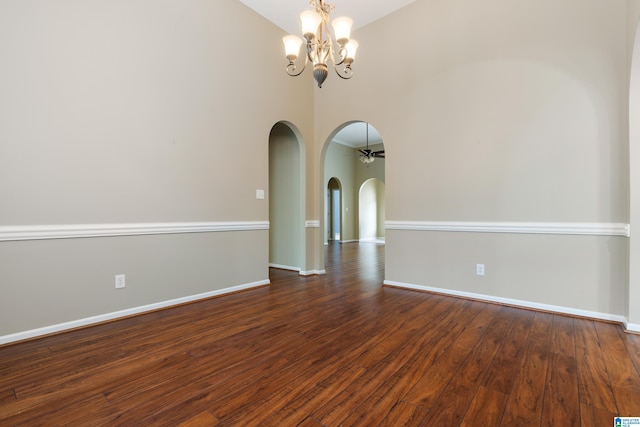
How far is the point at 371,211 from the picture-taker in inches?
439

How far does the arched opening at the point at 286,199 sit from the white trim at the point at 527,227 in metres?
1.72

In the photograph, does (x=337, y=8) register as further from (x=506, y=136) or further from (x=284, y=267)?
(x=284, y=267)

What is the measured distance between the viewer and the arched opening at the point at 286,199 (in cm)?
Answer: 466

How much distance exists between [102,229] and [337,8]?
147 inches

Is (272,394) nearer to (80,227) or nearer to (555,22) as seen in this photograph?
(80,227)

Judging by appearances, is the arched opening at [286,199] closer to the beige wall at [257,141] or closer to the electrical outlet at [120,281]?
the beige wall at [257,141]

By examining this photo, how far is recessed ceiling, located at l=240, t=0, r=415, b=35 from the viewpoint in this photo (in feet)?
12.0

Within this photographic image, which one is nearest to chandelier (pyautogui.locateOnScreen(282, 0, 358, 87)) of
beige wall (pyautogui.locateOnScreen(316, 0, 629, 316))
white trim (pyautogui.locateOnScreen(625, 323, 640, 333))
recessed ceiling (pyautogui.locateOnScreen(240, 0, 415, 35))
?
recessed ceiling (pyautogui.locateOnScreen(240, 0, 415, 35))

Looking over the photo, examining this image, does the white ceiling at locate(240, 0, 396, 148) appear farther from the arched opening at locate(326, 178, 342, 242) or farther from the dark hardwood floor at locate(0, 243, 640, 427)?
the arched opening at locate(326, 178, 342, 242)

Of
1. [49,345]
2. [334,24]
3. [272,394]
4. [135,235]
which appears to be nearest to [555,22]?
[334,24]

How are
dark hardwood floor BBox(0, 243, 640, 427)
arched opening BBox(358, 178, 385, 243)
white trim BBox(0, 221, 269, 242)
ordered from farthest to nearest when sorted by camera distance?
arched opening BBox(358, 178, 385, 243), white trim BBox(0, 221, 269, 242), dark hardwood floor BBox(0, 243, 640, 427)

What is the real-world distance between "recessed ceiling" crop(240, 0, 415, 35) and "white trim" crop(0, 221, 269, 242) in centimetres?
283

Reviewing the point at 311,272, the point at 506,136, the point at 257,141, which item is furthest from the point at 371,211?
the point at 506,136

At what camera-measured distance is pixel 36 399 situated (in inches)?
59.3
